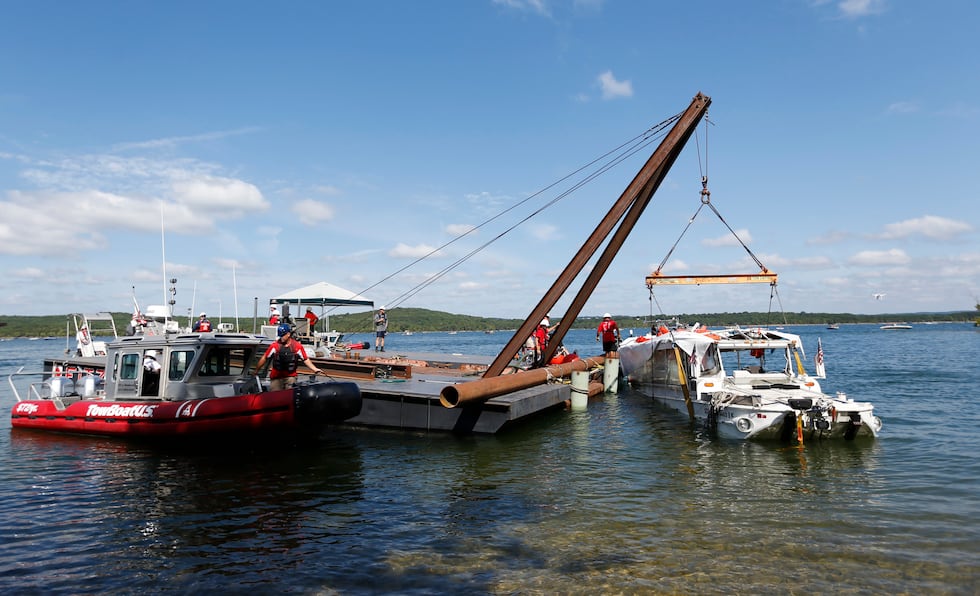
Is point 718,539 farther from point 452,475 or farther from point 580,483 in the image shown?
point 452,475

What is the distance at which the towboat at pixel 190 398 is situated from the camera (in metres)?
13.0

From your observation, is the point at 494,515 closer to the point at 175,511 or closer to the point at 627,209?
the point at 175,511

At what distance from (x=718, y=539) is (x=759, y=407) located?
22.2ft

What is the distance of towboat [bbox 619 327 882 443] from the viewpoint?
44.1ft

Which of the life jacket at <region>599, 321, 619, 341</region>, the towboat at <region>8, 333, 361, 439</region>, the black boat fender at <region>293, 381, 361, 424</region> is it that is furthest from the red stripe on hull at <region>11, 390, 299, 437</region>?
the life jacket at <region>599, 321, 619, 341</region>

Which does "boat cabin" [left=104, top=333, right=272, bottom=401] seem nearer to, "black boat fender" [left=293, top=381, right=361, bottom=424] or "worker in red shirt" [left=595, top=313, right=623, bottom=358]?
"black boat fender" [left=293, top=381, right=361, bottom=424]

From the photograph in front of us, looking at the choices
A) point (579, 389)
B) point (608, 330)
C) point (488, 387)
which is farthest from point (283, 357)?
point (608, 330)

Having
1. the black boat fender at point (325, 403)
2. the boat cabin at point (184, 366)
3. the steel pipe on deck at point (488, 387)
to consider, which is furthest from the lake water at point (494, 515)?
the boat cabin at point (184, 366)

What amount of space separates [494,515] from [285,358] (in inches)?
264

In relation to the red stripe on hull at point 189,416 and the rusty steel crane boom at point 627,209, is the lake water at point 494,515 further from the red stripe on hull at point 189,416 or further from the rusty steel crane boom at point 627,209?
the rusty steel crane boom at point 627,209

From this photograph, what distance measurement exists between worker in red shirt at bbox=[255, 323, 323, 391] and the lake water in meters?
1.59

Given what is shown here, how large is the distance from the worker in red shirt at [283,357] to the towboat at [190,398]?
393mm

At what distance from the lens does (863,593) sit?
21.1 ft

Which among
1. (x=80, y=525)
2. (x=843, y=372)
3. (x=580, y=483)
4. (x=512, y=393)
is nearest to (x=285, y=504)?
(x=80, y=525)
